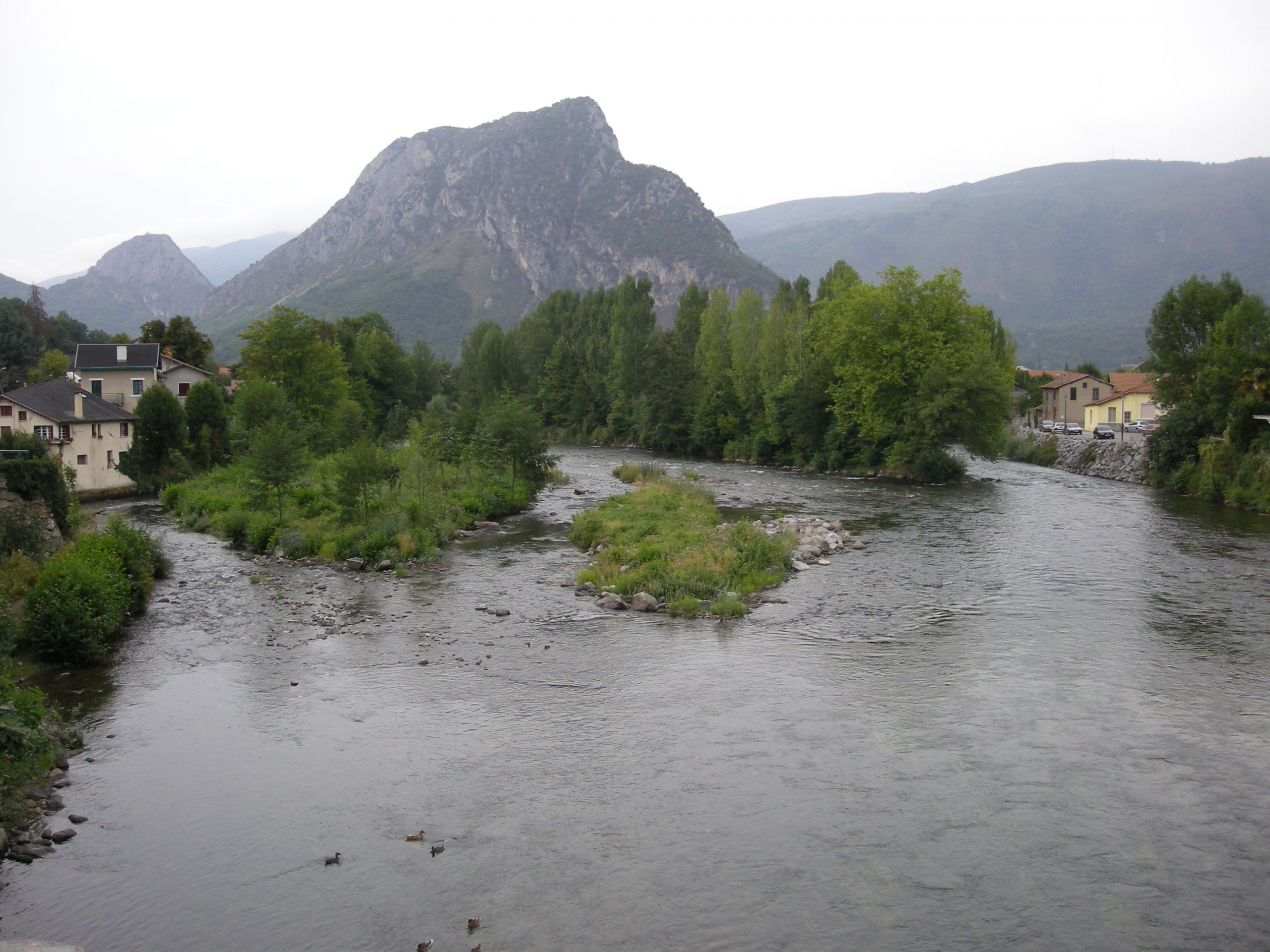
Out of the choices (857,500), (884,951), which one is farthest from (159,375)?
(884,951)

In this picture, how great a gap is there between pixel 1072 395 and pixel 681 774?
290 ft

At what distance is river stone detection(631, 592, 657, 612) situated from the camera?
2330cm

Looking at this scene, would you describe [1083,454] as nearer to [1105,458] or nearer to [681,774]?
[1105,458]

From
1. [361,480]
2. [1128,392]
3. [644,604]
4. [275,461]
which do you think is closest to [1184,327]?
[1128,392]

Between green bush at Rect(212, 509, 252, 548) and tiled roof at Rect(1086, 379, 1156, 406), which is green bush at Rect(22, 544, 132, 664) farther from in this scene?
tiled roof at Rect(1086, 379, 1156, 406)

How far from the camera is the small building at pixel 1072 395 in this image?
88.0m

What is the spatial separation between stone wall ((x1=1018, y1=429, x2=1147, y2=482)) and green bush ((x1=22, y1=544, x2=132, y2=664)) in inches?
1889

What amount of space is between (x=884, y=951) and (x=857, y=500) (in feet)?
112

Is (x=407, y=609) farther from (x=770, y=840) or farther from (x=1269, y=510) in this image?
(x=1269, y=510)

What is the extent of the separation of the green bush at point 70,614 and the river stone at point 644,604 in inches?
472

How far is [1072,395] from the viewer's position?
9000 centimetres

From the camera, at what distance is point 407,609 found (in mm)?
23344

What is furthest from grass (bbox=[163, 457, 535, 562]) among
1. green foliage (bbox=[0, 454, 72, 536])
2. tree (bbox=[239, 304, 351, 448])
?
tree (bbox=[239, 304, 351, 448])

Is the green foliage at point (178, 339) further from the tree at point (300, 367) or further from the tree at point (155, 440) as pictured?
the tree at point (155, 440)
